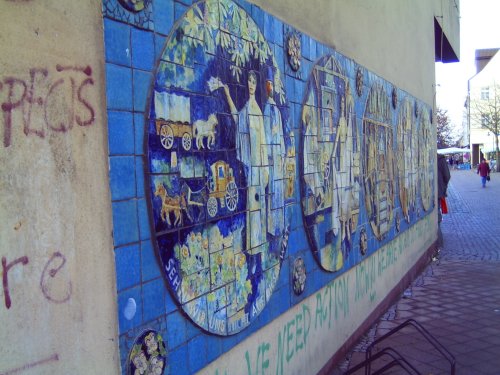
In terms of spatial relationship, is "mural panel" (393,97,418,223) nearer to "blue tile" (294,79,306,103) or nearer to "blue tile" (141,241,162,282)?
"blue tile" (294,79,306,103)

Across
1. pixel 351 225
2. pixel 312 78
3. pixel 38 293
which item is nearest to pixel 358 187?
pixel 351 225

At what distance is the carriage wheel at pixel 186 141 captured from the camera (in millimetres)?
2305

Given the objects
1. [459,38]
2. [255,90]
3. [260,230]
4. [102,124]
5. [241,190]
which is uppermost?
[459,38]

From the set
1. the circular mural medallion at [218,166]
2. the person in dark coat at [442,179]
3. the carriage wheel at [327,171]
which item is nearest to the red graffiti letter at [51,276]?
the circular mural medallion at [218,166]

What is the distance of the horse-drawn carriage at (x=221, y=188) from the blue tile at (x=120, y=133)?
617mm

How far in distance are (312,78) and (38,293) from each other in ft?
9.68

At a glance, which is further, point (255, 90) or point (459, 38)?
point (459, 38)

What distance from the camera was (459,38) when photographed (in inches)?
592

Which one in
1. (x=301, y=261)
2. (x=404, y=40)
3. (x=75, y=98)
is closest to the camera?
(x=75, y=98)

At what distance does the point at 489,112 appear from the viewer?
43.4 m

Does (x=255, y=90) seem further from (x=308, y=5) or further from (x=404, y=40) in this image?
(x=404, y=40)

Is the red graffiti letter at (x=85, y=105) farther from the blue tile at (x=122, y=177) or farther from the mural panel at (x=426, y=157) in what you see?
the mural panel at (x=426, y=157)

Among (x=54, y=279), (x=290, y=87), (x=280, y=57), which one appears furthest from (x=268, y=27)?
(x=54, y=279)

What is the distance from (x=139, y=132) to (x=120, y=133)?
0.35 feet
